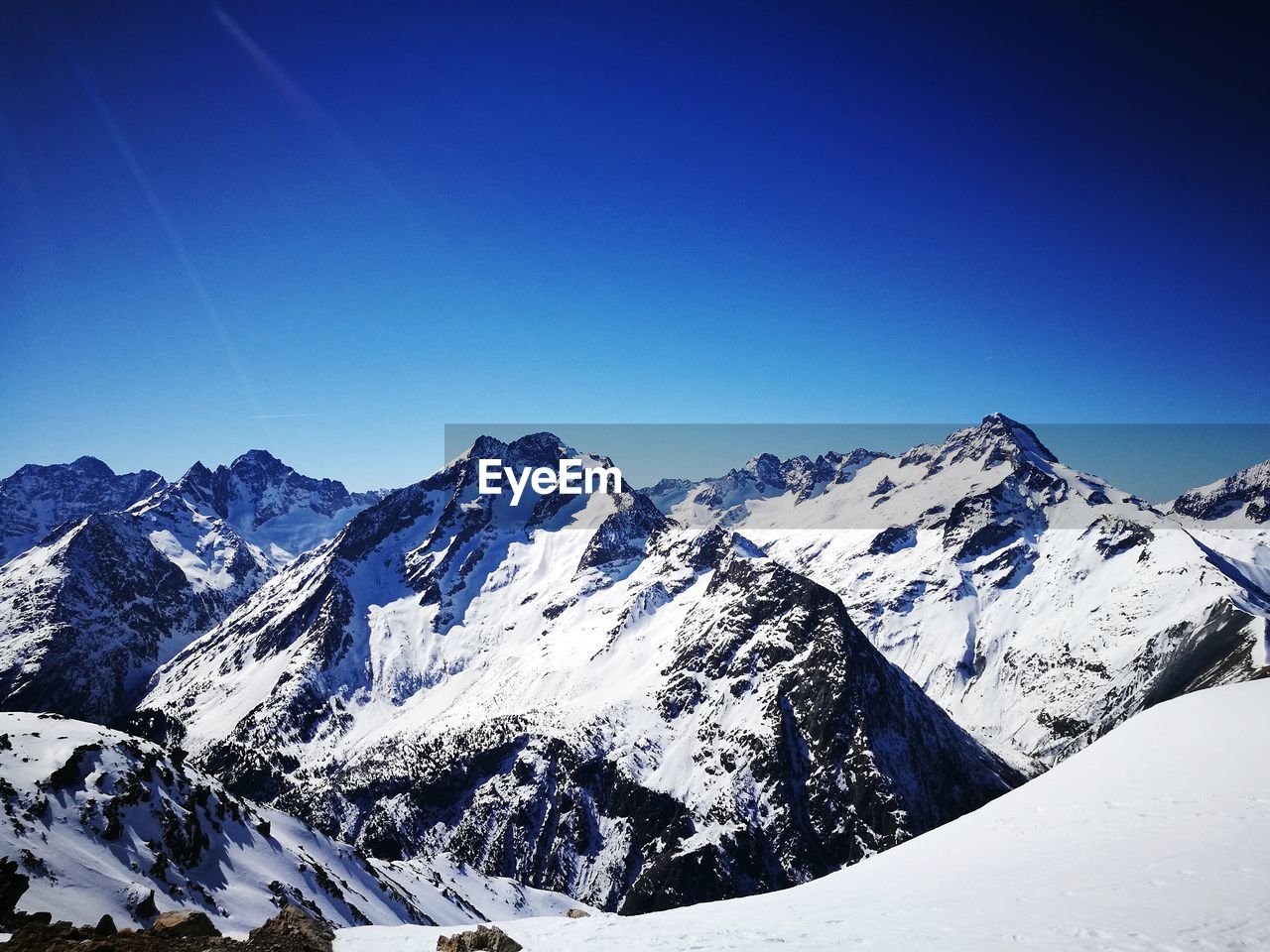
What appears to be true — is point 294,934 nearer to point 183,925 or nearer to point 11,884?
point 183,925

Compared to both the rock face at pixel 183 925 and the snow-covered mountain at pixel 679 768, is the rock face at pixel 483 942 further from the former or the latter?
the snow-covered mountain at pixel 679 768

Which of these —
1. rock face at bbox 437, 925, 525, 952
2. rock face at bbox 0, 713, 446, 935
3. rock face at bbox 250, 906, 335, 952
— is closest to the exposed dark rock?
rock face at bbox 0, 713, 446, 935

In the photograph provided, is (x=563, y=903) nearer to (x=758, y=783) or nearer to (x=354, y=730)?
(x=758, y=783)

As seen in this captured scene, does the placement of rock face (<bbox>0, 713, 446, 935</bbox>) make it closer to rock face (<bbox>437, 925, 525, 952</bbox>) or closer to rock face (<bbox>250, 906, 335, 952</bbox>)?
rock face (<bbox>250, 906, 335, 952</bbox>)

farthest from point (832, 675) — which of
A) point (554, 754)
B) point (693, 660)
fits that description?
point (554, 754)

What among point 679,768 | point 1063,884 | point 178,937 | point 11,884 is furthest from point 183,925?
point 679,768

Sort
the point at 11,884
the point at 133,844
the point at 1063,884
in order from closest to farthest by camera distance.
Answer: the point at 1063,884
the point at 11,884
the point at 133,844
